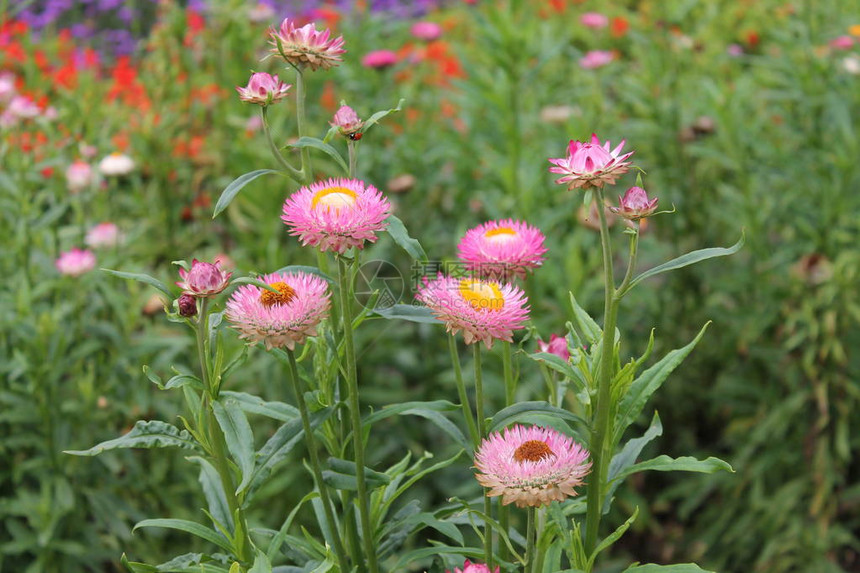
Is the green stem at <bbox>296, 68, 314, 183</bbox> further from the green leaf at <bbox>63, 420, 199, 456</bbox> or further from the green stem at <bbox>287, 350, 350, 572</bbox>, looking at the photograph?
the green leaf at <bbox>63, 420, 199, 456</bbox>

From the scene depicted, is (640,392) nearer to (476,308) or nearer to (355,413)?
(476,308)

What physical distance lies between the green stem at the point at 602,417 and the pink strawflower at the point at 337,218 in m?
0.26

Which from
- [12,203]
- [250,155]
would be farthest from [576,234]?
[12,203]

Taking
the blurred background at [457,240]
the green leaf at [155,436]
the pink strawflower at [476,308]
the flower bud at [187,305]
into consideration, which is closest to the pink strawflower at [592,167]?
the pink strawflower at [476,308]

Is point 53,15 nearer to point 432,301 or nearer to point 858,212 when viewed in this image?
point 858,212

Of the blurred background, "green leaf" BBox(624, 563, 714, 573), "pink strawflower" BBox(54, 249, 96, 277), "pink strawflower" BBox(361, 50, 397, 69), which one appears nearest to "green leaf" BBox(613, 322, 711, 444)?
"green leaf" BBox(624, 563, 714, 573)

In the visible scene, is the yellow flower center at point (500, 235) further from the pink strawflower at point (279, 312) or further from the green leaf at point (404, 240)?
the pink strawflower at point (279, 312)

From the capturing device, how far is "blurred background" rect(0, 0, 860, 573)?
107 inches

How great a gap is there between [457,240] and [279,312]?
2.41 metres

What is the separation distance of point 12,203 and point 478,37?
5.65 ft

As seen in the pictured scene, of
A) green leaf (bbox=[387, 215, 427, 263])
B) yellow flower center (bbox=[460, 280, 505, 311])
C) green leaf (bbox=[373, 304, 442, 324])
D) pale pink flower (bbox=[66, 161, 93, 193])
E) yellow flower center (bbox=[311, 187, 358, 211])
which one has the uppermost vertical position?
pale pink flower (bbox=[66, 161, 93, 193])

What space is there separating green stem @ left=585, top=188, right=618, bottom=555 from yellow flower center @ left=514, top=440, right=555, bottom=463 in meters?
0.08

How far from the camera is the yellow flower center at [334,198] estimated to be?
3.67 ft

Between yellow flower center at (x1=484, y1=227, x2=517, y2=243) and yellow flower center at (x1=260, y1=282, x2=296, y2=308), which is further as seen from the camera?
yellow flower center at (x1=484, y1=227, x2=517, y2=243)
